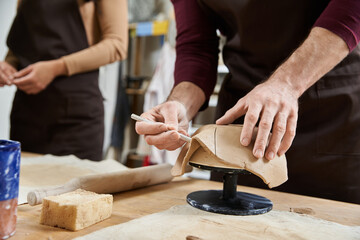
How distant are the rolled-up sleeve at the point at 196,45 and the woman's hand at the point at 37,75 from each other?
69 cm

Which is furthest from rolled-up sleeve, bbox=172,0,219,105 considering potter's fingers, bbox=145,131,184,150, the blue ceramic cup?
the blue ceramic cup

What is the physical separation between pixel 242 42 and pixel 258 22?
92mm

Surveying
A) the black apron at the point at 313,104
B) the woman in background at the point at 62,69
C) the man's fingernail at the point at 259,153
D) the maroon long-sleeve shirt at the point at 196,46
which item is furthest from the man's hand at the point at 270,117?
the woman in background at the point at 62,69

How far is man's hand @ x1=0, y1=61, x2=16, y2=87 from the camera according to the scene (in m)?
1.75

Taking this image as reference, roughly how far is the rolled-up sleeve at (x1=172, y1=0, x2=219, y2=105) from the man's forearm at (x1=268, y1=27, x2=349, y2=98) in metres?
0.43

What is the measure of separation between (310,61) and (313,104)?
0.29 metres

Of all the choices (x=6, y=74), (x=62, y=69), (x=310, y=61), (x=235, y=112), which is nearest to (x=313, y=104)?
(x=310, y=61)

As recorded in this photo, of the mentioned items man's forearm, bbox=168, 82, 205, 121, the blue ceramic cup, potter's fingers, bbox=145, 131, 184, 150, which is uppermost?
man's forearm, bbox=168, 82, 205, 121

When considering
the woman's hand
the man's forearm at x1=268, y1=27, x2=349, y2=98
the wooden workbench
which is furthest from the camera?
the woman's hand

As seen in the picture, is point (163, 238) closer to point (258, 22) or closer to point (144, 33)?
point (258, 22)

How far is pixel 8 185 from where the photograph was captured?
62cm

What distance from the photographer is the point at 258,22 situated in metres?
1.25

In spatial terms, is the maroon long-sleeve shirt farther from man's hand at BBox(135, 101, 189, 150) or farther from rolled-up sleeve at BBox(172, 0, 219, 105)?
man's hand at BBox(135, 101, 189, 150)

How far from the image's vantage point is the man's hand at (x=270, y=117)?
2.81 feet
